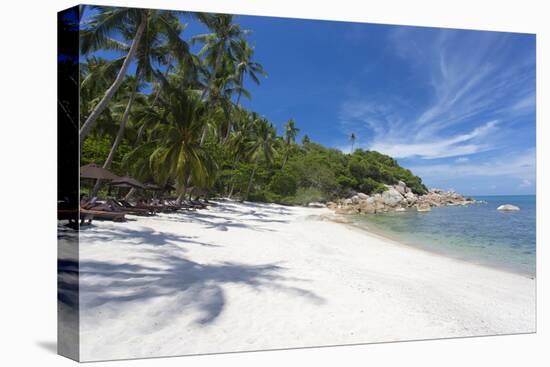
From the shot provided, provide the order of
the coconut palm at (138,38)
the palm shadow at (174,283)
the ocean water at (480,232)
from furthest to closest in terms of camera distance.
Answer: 1. the ocean water at (480,232)
2. the coconut palm at (138,38)
3. the palm shadow at (174,283)

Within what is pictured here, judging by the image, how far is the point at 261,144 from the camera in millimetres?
6449

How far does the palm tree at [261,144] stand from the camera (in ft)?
19.2

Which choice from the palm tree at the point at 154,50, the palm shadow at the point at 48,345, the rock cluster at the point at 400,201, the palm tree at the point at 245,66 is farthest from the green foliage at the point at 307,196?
the palm shadow at the point at 48,345

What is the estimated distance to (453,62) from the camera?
6.08 meters

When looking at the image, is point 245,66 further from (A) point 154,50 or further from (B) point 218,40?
(A) point 154,50

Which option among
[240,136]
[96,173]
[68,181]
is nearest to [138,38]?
[96,173]

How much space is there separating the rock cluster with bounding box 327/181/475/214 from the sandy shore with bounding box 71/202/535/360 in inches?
25.8

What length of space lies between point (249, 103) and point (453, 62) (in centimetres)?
282

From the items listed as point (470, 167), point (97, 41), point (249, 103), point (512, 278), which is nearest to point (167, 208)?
point (249, 103)

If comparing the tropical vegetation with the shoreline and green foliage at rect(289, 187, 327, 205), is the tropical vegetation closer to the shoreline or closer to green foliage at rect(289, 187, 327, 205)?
green foliage at rect(289, 187, 327, 205)

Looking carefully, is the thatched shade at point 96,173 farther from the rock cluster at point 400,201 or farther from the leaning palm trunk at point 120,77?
the rock cluster at point 400,201

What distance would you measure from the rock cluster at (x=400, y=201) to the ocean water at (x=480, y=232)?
0.43 ft

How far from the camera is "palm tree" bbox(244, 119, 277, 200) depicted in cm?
586
